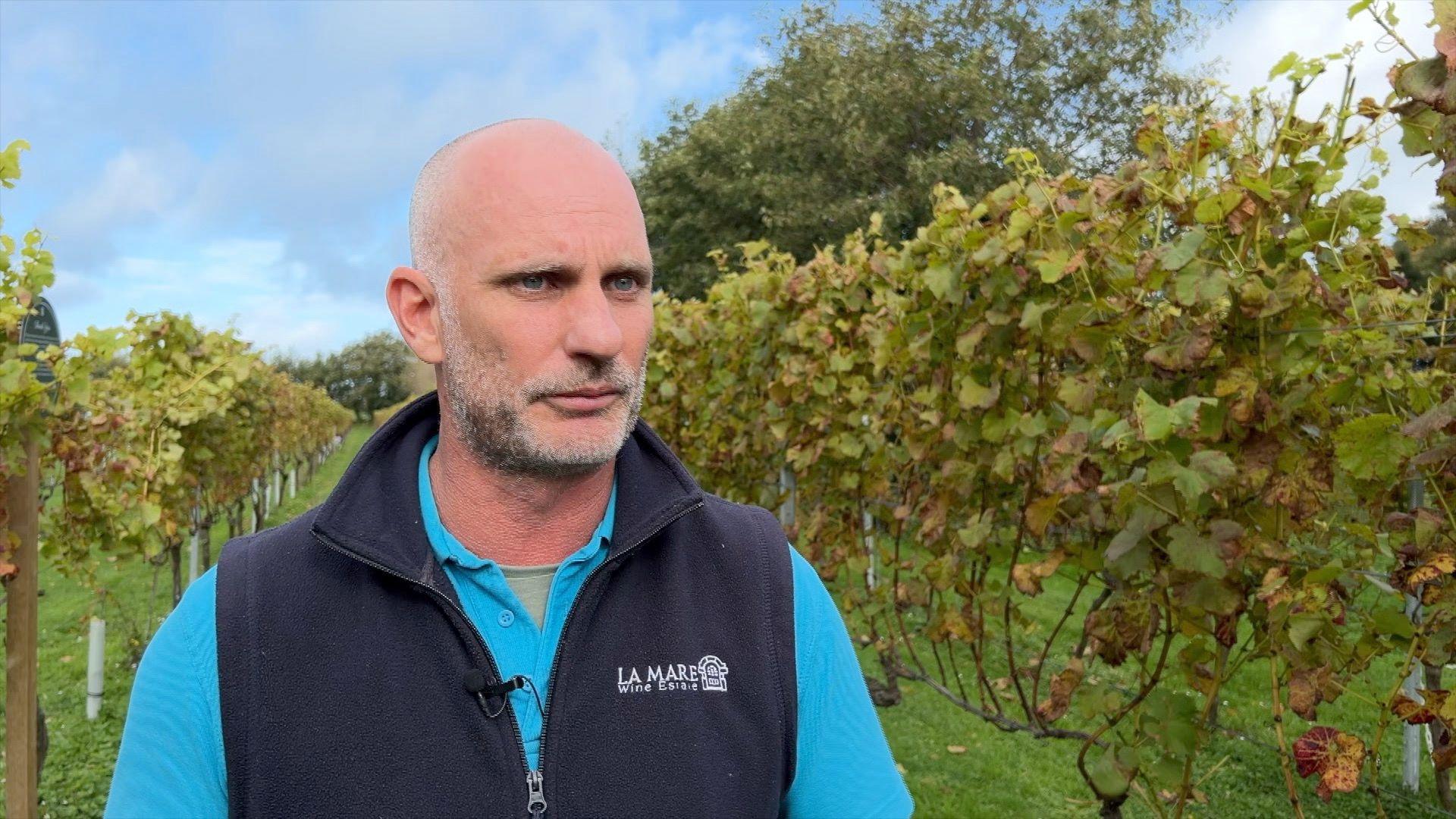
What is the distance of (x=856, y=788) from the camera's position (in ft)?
5.24

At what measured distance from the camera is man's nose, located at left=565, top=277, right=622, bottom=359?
149 centimetres

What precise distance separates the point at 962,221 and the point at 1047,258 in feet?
2.49

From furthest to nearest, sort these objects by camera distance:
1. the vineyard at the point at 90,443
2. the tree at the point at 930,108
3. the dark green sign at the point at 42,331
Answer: the tree at the point at 930,108, the dark green sign at the point at 42,331, the vineyard at the point at 90,443

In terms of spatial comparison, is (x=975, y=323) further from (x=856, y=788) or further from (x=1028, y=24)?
(x=1028, y=24)

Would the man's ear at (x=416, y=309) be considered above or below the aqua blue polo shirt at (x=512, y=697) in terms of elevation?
above

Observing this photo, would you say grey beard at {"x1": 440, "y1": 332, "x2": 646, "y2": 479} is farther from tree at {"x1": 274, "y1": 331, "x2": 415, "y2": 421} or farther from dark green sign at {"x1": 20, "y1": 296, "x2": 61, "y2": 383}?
tree at {"x1": 274, "y1": 331, "x2": 415, "y2": 421}

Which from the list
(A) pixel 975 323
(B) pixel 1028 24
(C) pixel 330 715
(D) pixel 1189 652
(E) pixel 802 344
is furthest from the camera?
(B) pixel 1028 24

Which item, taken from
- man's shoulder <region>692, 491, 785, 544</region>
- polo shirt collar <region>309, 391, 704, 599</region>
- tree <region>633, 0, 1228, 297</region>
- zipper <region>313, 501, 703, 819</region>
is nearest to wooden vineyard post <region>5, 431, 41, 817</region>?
polo shirt collar <region>309, 391, 704, 599</region>

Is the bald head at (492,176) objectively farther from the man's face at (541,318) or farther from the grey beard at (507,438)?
the grey beard at (507,438)

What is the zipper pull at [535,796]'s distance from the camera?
4.75 ft

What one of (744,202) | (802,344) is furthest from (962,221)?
(744,202)

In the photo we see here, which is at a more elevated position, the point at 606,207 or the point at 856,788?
the point at 606,207

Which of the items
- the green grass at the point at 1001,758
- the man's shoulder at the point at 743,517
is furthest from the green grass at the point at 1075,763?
the man's shoulder at the point at 743,517

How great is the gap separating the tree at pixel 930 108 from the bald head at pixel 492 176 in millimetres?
21924
